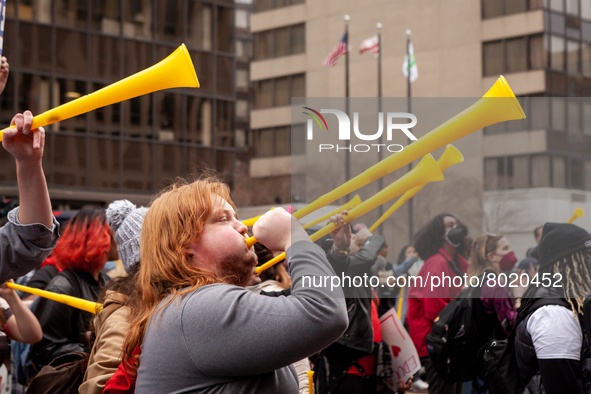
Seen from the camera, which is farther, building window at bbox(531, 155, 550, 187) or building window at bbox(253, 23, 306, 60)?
building window at bbox(253, 23, 306, 60)

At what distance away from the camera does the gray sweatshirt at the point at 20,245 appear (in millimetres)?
2074

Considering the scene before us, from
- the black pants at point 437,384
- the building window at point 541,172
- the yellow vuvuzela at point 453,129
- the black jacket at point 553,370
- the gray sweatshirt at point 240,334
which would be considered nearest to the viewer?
the gray sweatshirt at point 240,334

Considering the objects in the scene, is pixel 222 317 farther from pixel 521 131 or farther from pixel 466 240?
pixel 521 131

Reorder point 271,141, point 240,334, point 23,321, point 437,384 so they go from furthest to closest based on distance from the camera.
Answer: point 271,141 < point 437,384 < point 23,321 < point 240,334

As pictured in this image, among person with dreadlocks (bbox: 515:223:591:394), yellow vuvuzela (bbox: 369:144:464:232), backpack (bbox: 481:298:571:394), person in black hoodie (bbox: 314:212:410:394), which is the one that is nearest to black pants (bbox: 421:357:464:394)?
person in black hoodie (bbox: 314:212:410:394)

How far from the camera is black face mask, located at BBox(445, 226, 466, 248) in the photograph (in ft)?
8.06

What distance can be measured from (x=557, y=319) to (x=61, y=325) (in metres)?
2.70

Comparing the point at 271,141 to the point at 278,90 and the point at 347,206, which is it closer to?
the point at 278,90

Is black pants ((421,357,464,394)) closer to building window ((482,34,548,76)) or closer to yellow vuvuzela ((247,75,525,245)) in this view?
yellow vuvuzela ((247,75,525,245))

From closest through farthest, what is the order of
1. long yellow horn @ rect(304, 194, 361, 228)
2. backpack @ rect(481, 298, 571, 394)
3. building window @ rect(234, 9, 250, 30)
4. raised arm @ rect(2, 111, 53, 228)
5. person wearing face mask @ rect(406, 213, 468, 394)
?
raised arm @ rect(2, 111, 53, 228) → long yellow horn @ rect(304, 194, 361, 228) → person wearing face mask @ rect(406, 213, 468, 394) → backpack @ rect(481, 298, 571, 394) → building window @ rect(234, 9, 250, 30)

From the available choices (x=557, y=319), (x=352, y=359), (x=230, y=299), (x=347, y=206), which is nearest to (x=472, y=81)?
(x=352, y=359)

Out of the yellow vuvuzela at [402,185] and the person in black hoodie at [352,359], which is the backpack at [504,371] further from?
the yellow vuvuzela at [402,185]

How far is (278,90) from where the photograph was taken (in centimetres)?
3628

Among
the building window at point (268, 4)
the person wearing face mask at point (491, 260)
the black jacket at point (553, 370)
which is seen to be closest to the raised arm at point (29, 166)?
the person wearing face mask at point (491, 260)
